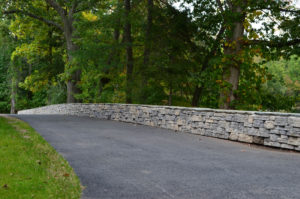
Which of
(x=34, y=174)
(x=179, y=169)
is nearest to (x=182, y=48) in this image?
(x=179, y=169)

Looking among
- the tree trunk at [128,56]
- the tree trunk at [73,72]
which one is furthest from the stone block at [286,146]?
the tree trunk at [73,72]

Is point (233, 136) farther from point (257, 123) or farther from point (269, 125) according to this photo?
point (269, 125)

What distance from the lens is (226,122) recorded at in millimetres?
9719

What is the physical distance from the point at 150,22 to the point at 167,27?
113 centimetres

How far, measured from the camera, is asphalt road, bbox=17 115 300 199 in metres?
4.24

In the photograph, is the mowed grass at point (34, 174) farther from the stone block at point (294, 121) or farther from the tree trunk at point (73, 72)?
the tree trunk at point (73, 72)

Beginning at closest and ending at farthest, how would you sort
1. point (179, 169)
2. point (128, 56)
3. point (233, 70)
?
1. point (179, 169)
2. point (233, 70)
3. point (128, 56)

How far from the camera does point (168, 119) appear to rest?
12.4 m

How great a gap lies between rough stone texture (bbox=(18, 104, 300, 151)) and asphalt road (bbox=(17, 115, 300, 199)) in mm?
406

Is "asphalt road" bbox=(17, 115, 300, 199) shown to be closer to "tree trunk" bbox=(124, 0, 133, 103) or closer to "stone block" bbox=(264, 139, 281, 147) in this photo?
"stone block" bbox=(264, 139, 281, 147)

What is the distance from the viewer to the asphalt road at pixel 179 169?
424 centimetres

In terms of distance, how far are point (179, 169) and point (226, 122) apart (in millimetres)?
4587

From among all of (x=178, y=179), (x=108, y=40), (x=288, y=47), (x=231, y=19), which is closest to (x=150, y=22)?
(x=108, y=40)

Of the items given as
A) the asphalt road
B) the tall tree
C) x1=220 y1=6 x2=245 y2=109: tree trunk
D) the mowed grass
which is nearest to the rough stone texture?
the asphalt road
